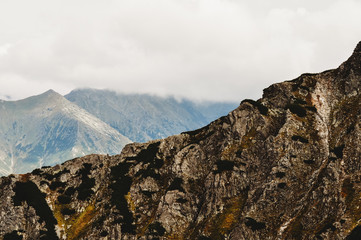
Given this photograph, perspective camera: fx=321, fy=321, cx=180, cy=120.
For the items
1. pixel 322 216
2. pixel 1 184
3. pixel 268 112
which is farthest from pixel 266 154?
pixel 1 184

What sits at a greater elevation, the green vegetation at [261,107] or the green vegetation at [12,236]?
the green vegetation at [261,107]

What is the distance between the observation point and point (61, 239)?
78.6m

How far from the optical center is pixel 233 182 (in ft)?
Result: 243

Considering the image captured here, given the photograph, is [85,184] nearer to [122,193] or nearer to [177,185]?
[122,193]

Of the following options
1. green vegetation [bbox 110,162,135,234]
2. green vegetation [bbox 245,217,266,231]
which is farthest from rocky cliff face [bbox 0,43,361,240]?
green vegetation [bbox 110,162,135,234]

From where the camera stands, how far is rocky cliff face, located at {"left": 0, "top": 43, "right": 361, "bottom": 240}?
59219 mm

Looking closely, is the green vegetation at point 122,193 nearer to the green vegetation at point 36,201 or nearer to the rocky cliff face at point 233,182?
the rocky cliff face at point 233,182

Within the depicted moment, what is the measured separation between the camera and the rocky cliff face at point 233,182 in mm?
59219

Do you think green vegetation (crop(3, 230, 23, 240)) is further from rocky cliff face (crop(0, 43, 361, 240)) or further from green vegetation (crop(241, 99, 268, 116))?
green vegetation (crop(241, 99, 268, 116))

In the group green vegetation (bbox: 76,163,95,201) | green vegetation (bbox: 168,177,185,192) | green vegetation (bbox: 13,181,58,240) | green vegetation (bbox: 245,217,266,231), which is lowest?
green vegetation (bbox: 13,181,58,240)

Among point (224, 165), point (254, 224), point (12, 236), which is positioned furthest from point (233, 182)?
point (12, 236)

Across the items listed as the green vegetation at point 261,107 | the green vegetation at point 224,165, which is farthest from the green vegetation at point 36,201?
the green vegetation at point 261,107

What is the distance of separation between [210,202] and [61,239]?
37977mm

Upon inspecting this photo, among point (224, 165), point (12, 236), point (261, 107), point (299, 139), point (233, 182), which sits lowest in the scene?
point (12, 236)
